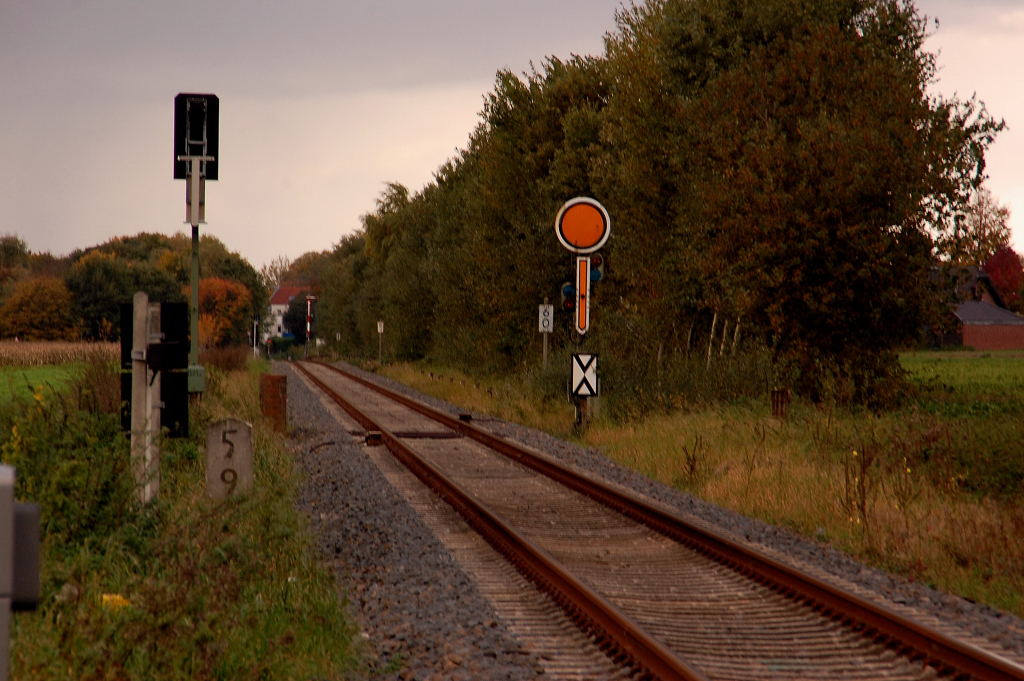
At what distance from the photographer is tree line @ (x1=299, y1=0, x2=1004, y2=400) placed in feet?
58.3

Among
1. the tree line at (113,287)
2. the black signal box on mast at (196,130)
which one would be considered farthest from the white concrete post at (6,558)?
the tree line at (113,287)

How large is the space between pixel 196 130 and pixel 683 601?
8333 mm

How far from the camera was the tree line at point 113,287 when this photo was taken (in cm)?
6638

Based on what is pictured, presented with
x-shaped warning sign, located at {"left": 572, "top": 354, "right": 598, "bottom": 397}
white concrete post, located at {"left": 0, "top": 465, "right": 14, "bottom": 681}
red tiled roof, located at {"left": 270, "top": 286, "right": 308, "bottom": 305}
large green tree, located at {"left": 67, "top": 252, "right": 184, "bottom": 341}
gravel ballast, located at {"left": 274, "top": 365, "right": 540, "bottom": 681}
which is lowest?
gravel ballast, located at {"left": 274, "top": 365, "right": 540, "bottom": 681}

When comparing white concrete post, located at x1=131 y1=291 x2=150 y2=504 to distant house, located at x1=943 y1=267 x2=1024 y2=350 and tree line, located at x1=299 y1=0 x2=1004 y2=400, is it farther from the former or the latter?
distant house, located at x1=943 y1=267 x2=1024 y2=350

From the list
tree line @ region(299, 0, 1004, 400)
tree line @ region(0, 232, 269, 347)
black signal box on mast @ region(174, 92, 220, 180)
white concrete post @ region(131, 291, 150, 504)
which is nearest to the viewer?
white concrete post @ region(131, 291, 150, 504)

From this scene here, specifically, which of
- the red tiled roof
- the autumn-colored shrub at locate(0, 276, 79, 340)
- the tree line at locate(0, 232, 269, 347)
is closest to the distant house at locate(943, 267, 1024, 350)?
the tree line at locate(0, 232, 269, 347)

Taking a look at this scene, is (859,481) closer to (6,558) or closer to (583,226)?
(6,558)

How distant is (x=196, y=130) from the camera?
38.6 feet

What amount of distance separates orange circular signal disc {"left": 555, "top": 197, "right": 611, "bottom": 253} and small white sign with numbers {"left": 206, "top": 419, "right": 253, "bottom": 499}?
11848 mm


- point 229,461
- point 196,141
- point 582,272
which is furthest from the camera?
point 582,272

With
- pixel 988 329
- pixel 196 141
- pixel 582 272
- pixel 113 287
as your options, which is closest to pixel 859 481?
pixel 196 141

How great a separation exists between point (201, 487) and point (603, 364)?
13.4 meters

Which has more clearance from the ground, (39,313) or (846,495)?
(39,313)
